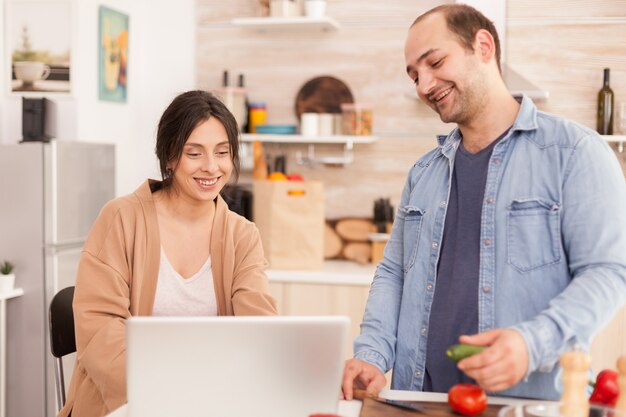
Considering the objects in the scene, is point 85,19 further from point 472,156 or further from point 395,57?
point 472,156

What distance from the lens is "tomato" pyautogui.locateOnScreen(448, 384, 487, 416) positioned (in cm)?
136

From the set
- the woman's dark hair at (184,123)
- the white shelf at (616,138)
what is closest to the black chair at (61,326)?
the woman's dark hair at (184,123)

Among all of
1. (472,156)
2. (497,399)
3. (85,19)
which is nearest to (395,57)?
(85,19)

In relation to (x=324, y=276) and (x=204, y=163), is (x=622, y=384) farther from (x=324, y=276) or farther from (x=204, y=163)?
(x=324, y=276)

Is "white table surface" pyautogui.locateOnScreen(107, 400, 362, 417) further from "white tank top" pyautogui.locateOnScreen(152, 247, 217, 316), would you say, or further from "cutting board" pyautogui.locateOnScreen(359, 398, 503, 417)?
"white tank top" pyautogui.locateOnScreen(152, 247, 217, 316)

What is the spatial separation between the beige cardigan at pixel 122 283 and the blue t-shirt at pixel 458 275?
486 millimetres

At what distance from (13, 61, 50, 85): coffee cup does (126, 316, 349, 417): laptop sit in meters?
3.02

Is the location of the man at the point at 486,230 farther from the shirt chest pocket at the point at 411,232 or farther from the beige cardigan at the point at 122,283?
the beige cardigan at the point at 122,283

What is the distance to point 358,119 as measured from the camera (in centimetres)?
412

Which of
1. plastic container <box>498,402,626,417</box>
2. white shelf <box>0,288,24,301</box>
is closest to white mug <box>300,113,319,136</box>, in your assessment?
white shelf <box>0,288,24,301</box>

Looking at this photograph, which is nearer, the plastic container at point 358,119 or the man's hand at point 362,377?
the man's hand at point 362,377

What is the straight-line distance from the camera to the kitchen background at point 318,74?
155 inches

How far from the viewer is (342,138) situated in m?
4.09

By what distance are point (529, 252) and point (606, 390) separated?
36 cm
